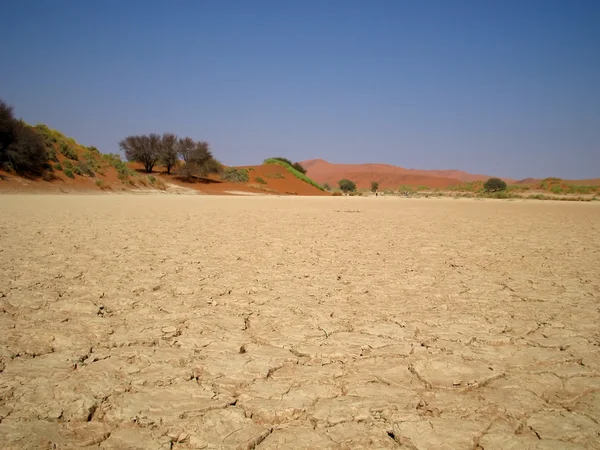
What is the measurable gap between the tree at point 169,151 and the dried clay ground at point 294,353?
2619cm

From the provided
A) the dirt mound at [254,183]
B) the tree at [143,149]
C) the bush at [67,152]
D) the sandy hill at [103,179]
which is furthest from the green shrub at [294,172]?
the bush at [67,152]

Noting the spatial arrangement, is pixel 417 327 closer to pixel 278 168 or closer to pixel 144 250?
pixel 144 250

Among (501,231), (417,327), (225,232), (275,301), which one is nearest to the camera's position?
(417,327)

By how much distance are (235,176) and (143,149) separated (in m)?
7.81

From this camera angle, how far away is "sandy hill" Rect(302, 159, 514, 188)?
76.1 metres

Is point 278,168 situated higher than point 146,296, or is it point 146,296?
point 278,168

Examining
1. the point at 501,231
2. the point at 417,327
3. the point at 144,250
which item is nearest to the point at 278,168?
the point at 501,231

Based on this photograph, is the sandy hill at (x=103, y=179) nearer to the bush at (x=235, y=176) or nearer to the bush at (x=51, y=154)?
the bush at (x=51, y=154)

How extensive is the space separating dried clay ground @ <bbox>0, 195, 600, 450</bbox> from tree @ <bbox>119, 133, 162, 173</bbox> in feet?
85.1

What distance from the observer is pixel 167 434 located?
1.51 meters

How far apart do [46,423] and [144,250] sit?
3980 mm

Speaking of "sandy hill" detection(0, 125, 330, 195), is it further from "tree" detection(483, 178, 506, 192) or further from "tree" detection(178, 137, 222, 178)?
"tree" detection(483, 178, 506, 192)

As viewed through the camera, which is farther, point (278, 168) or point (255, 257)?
point (278, 168)

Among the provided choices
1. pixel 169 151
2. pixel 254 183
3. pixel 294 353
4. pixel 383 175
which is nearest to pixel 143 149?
pixel 169 151
